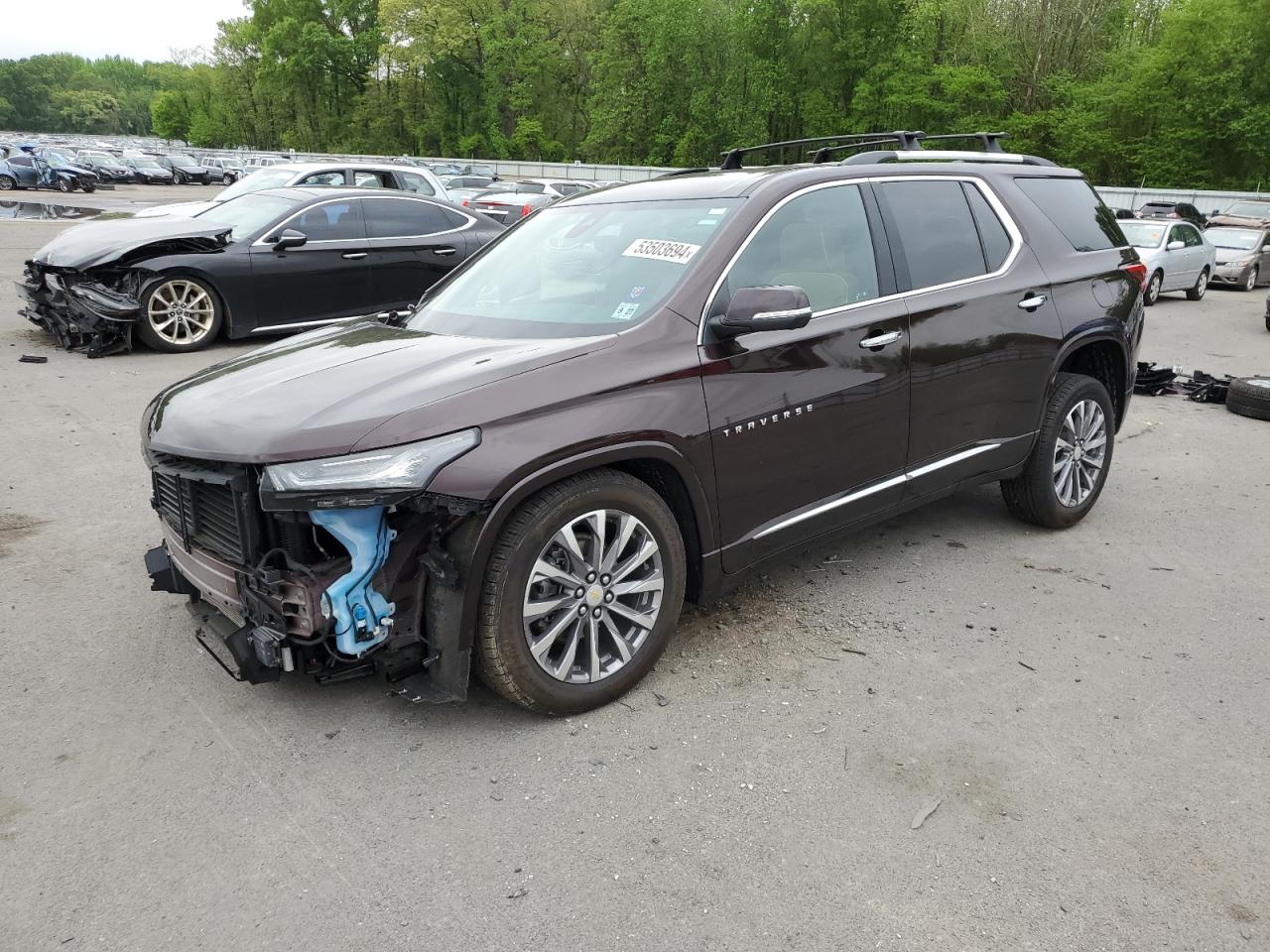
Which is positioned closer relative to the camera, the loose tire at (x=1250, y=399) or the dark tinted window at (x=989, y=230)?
the dark tinted window at (x=989, y=230)

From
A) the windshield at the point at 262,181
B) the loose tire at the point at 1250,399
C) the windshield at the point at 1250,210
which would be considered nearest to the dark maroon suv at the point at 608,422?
the loose tire at the point at 1250,399

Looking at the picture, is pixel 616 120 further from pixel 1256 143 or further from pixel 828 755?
pixel 828 755

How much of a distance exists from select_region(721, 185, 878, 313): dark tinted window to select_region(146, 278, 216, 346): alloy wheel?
7362 mm

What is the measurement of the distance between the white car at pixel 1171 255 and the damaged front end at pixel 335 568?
16.5m

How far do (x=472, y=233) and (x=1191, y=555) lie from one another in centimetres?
829

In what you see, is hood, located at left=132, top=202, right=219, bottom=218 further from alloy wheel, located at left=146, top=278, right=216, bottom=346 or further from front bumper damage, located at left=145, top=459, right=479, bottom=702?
front bumper damage, located at left=145, top=459, right=479, bottom=702

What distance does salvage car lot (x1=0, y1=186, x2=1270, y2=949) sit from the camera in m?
2.52

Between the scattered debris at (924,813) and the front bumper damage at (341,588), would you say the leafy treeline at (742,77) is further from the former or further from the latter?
the front bumper damage at (341,588)

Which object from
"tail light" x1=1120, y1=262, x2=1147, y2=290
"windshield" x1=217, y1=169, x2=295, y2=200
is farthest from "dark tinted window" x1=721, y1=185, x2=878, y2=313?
"windshield" x1=217, y1=169, x2=295, y2=200

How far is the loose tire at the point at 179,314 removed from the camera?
30.5 feet

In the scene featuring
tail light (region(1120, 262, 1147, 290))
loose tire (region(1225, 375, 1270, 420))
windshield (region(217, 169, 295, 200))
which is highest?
windshield (region(217, 169, 295, 200))

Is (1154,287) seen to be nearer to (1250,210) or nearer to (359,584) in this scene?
(1250,210)

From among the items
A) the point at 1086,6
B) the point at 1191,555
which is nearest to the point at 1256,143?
the point at 1086,6

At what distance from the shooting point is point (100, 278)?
29.8ft
